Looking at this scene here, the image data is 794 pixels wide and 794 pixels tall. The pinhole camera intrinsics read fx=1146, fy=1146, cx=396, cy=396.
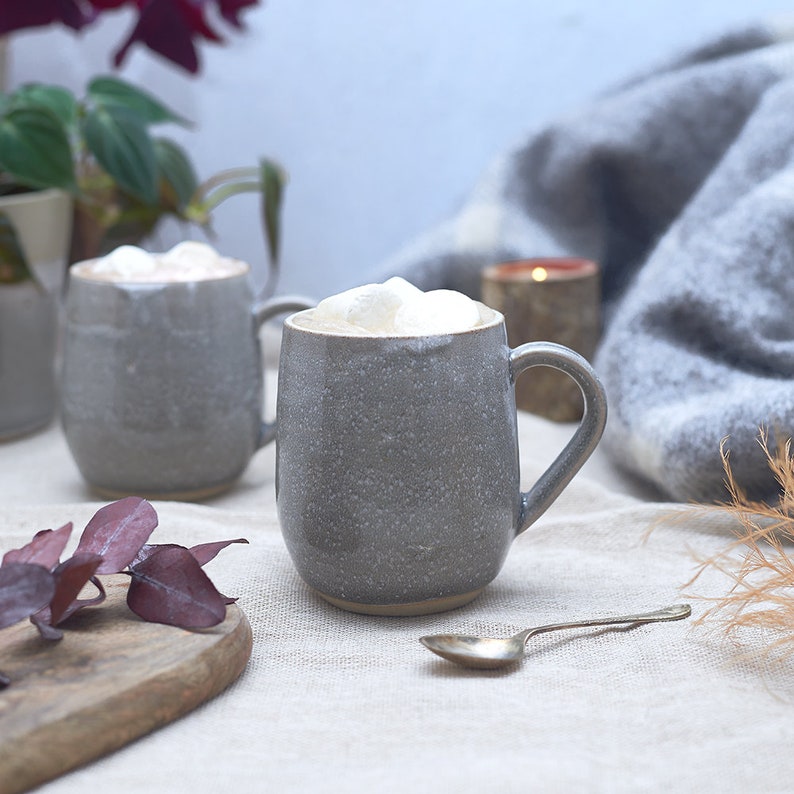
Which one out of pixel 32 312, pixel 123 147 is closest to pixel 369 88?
pixel 123 147

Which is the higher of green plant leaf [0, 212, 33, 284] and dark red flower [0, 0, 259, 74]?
dark red flower [0, 0, 259, 74]

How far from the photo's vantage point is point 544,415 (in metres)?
0.94

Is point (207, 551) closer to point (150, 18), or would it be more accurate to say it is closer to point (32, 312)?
point (32, 312)

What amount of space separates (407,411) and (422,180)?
0.73 m

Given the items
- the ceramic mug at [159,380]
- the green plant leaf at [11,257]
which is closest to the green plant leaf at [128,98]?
the green plant leaf at [11,257]

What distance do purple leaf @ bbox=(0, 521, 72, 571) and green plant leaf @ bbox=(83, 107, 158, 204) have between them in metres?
0.47

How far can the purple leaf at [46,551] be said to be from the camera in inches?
20.0

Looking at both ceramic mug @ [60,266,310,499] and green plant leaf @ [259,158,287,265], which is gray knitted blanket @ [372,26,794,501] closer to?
green plant leaf @ [259,158,287,265]

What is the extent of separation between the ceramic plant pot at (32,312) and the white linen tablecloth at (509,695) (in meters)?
0.24

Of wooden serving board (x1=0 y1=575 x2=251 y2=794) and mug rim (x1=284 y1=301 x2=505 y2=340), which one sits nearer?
wooden serving board (x1=0 y1=575 x2=251 y2=794)

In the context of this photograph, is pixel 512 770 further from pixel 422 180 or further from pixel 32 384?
pixel 422 180

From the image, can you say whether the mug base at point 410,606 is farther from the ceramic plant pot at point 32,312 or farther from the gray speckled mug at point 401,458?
the ceramic plant pot at point 32,312

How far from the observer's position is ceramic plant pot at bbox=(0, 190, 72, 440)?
91 centimetres

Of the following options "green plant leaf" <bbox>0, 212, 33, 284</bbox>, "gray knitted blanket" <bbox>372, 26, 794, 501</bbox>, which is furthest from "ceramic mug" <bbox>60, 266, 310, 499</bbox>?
"gray knitted blanket" <bbox>372, 26, 794, 501</bbox>
